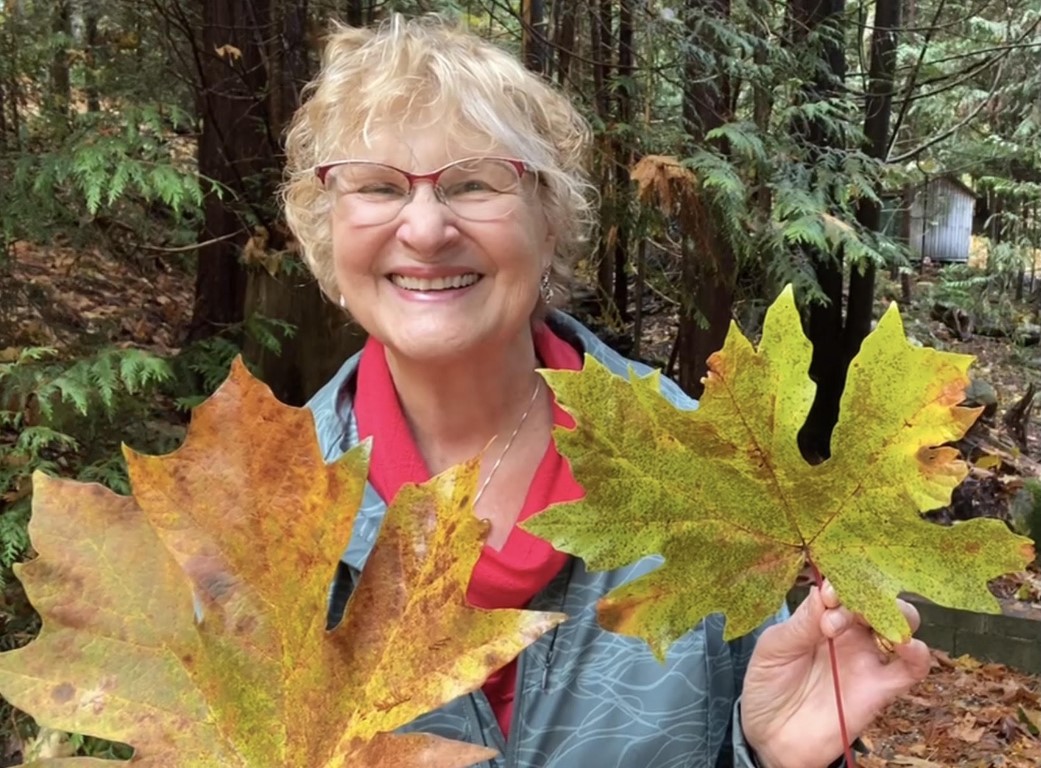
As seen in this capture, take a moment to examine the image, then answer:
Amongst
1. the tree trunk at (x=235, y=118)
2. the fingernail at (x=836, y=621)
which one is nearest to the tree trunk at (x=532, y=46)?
the tree trunk at (x=235, y=118)

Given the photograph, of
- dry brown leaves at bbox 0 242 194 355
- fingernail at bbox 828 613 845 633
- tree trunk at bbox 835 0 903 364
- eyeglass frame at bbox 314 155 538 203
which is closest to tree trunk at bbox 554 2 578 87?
dry brown leaves at bbox 0 242 194 355

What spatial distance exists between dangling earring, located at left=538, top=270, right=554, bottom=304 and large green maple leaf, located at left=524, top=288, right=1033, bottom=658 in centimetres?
91

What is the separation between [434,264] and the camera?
4.11 feet

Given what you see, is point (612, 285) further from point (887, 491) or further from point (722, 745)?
point (887, 491)

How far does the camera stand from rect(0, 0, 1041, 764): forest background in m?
2.82

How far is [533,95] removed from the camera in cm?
139

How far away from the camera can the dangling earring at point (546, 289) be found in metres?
1.54

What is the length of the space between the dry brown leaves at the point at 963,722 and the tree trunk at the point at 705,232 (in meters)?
1.65

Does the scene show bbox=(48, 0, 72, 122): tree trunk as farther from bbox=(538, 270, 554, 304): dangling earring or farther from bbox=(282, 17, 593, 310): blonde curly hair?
bbox=(538, 270, 554, 304): dangling earring

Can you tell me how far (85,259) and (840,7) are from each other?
4.34 m

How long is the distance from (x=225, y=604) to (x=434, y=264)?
74 cm

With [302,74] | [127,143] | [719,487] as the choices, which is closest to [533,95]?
[719,487]

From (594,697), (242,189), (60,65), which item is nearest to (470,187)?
(594,697)

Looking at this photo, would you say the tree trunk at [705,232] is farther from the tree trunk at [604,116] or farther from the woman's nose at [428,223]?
the woman's nose at [428,223]
